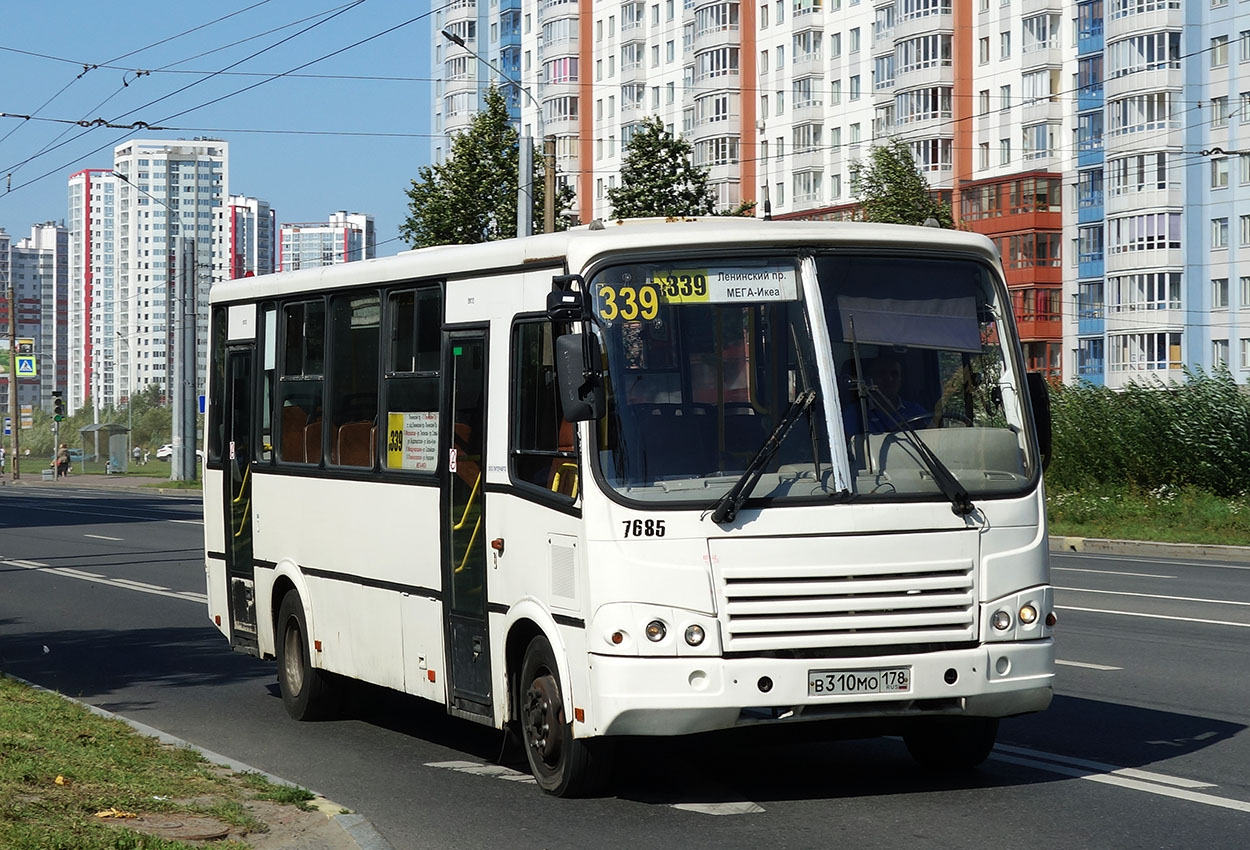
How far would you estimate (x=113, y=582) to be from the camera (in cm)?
2284

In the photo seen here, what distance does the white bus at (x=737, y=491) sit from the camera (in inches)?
315

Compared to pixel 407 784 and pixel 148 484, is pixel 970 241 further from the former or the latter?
pixel 148 484

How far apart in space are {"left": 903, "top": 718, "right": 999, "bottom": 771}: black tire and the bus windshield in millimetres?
1226

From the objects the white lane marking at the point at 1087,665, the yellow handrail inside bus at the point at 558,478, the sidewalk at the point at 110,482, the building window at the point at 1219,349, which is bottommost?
the sidewalk at the point at 110,482

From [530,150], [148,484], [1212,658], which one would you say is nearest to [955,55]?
[148,484]

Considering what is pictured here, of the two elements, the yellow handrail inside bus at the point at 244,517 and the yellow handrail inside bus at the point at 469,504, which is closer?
the yellow handrail inside bus at the point at 469,504

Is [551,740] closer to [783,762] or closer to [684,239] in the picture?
[783,762]

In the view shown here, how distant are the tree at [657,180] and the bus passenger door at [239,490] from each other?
38.2 m

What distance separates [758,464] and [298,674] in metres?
4.67

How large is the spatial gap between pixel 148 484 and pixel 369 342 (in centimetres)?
5898

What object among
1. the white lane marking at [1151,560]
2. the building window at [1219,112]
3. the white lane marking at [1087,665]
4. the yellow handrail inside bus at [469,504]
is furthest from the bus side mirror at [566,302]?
the building window at [1219,112]

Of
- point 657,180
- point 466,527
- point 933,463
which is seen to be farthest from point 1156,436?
point 933,463

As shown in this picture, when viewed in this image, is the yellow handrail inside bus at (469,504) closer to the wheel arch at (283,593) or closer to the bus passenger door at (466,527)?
the bus passenger door at (466,527)

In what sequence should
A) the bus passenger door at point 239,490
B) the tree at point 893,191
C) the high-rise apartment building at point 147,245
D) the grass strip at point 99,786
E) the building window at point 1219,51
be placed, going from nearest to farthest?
the grass strip at point 99,786 < the bus passenger door at point 239,490 < the tree at point 893,191 < the building window at point 1219,51 < the high-rise apartment building at point 147,245
